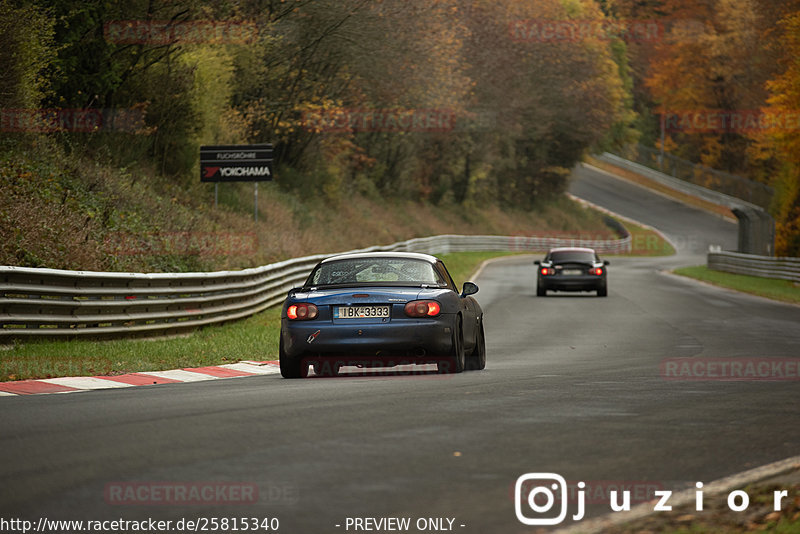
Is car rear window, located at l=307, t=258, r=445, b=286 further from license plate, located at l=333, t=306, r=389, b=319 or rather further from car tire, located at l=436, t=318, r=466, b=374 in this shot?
car tire, located at l=436, t=318, r=466, b=374

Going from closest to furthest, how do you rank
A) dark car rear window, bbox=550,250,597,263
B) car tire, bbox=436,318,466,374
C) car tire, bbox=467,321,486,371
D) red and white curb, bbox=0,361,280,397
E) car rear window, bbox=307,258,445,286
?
red and white curb, bbox=0,361,280,397 < car tire, bbox=436,318,466,374 < car rear window, bbox=307,258,445,286 < car tire, bbox=467,321,486,371 < dark car rear window, bbox=550,250,597,263

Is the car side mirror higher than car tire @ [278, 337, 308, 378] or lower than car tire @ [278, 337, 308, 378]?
higher

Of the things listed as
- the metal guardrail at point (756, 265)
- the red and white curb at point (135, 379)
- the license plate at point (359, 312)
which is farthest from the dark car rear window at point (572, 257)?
the license plate at point (359, 312)

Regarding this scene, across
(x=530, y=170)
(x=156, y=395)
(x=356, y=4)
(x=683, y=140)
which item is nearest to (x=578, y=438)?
(x=156, y=395)

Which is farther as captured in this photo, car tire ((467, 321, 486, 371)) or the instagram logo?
car tire ((467, 321, 486, 371))

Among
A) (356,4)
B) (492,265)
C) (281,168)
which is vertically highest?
(356,4)

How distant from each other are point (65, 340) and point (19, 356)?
5.72 ft

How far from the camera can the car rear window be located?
1273cm

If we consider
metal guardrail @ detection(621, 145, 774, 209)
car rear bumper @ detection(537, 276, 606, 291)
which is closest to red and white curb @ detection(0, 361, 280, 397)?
car rear bumper @ detection(537, 276, 606, 291)

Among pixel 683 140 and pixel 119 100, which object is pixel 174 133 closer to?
pixel 119 100

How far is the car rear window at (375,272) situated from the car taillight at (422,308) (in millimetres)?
586

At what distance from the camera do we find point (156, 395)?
10.3 meters

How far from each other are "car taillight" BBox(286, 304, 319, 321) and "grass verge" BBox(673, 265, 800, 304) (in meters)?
23.0

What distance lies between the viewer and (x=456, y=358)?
12359mm
